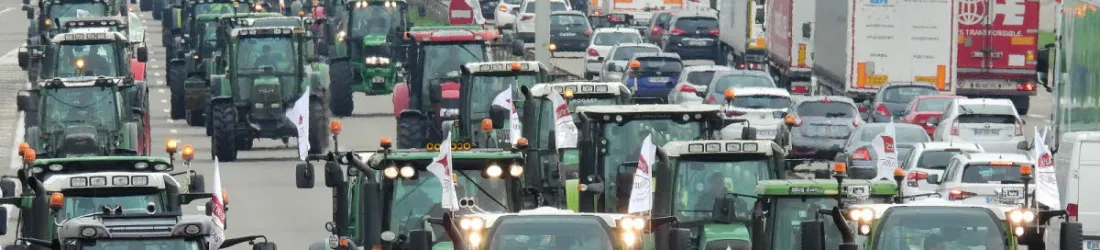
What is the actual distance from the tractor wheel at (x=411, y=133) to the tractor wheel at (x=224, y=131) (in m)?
2.90

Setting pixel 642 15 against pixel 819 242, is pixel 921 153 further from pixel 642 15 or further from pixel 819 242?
pixel 642 15

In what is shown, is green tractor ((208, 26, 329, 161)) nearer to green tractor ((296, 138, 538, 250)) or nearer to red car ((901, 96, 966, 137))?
red car ((901, 96, 966, 137))

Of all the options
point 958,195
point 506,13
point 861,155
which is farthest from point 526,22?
point 958,195

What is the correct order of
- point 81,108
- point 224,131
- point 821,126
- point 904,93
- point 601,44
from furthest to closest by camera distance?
point 601,44, point 904,93, point 224,131, point 821,126, point 81,108

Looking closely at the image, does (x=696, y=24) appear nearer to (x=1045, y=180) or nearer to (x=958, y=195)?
(x=958, y=195)

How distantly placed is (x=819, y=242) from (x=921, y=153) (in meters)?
15.2

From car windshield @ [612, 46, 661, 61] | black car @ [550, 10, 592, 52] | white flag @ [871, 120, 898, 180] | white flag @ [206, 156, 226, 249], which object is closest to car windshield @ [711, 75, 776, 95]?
car windshield @ [612, 46, 661, 61]

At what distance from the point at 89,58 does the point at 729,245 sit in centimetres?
2113

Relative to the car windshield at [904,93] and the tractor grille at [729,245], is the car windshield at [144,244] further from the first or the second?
the car windshield at [904,93]

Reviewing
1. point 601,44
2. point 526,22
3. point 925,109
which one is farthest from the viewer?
point 526,22

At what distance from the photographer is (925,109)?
42844mm

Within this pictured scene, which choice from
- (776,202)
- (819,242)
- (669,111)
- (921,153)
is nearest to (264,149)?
(921,153)

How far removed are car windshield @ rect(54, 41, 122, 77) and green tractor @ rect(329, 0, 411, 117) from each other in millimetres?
7680

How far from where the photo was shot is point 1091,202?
26.3 meters
